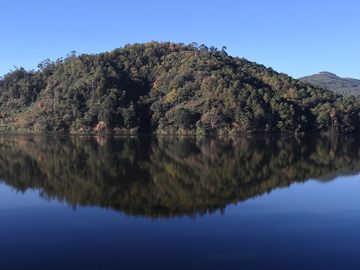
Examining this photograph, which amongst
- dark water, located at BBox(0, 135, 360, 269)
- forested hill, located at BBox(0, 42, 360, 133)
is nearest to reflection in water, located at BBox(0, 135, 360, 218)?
dark water, located at BBox(0, 135, 360, 269)

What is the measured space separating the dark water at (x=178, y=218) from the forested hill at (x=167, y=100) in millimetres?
50219

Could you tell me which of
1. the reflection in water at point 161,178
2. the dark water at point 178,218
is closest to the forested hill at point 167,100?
the reflection in water at point 161,178

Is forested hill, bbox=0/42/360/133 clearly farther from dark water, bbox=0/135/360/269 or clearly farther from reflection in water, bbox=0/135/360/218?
dark water, bbox=0/135/360/269

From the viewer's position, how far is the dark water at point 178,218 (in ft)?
25.2

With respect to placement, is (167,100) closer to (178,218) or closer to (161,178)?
(161,178)

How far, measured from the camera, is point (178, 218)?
1047cm

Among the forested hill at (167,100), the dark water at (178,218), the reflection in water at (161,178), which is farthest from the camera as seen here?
the forested hill at (167,100)

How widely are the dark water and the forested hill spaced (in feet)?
165

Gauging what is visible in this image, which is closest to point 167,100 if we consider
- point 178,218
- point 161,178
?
point 161,178

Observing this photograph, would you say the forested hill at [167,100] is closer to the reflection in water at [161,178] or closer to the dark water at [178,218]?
the reflection in water at [161,178]

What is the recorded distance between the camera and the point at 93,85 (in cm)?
8550

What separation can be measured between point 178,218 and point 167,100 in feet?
230

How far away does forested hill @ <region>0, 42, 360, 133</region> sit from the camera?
70.0 m

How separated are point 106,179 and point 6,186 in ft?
16.0
